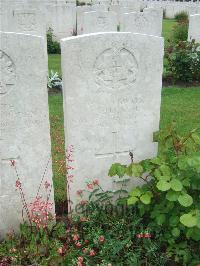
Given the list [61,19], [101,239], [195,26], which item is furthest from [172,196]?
[61,19]

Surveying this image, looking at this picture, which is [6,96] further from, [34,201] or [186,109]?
[186,109]

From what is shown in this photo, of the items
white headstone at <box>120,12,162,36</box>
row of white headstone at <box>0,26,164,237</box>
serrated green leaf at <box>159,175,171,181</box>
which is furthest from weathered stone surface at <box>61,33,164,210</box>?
white headstone at <box>120,12,162,36</box>

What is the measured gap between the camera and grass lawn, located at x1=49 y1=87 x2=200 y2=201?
5.52m

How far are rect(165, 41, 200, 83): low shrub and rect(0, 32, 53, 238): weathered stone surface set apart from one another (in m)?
6.11

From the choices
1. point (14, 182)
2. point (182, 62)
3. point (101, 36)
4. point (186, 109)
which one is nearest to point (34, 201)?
point (14, 182)

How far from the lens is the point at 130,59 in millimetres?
3438

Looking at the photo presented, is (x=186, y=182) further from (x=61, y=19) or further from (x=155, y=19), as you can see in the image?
(x=61, y=19)

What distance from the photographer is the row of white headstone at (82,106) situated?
3189 mm

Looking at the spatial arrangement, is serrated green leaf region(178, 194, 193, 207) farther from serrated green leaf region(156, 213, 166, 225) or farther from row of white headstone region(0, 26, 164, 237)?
row of white headstone region(0, 26, 164, 237)

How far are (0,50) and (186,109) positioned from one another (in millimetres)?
4979

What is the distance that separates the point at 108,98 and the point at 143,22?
25.1ft

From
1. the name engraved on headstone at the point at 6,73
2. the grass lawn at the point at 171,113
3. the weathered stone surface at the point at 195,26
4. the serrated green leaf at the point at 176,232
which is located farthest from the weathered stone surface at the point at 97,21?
the serrated green leaf at the point at 176,232

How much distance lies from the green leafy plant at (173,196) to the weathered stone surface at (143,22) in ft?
24.5

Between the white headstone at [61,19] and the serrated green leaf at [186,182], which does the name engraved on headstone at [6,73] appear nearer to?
the serrated green leaf at [186,182]
